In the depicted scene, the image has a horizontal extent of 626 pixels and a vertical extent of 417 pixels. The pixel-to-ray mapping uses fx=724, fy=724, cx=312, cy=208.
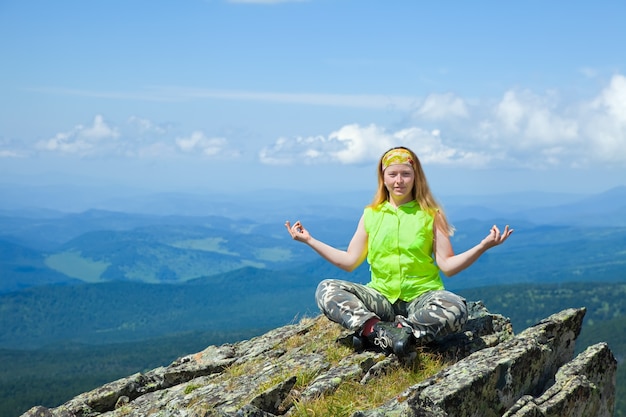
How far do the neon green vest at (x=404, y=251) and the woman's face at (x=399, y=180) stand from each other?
0.30 metres

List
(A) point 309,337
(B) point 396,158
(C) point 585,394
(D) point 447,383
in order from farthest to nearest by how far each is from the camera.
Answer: (A) point 309,337 < (B) point 396,158 < (C) point 585,394 < (D) point 447,383

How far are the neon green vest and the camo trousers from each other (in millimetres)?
272

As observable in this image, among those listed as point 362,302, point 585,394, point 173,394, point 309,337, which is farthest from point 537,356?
point 173,394

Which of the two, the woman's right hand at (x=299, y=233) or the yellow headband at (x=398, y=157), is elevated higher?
the yellow headband at (x=398, y=157)

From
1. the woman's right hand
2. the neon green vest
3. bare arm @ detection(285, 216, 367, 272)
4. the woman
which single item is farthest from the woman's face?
the woman's right hand

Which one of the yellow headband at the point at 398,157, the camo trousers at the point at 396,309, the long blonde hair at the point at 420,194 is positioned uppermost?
the yellow headband at the point at 398,157

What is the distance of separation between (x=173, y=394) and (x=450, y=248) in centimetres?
642

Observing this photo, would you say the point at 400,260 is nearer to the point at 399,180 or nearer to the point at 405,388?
the point at 399,180

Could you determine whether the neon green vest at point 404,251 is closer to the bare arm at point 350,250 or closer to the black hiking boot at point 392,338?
the bare arm at point 350,250

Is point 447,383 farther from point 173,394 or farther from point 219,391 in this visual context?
point 173,394

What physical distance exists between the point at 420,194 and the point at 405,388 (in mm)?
4219

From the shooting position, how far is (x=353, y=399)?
12.0 m

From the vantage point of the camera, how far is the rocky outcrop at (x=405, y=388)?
11609 mm

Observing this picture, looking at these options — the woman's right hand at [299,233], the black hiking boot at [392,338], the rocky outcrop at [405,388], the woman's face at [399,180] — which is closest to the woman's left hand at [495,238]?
the rocky outcrop at [405,388]
